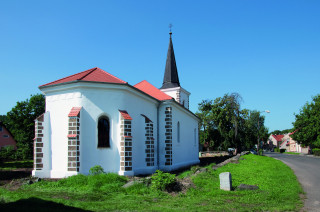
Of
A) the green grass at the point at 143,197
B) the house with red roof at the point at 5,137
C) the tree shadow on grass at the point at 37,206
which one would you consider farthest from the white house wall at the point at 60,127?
the house with red roof at the point at 5,137

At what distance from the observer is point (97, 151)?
565 inches

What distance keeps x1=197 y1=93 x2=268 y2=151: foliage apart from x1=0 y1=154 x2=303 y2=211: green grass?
2686 centimetres

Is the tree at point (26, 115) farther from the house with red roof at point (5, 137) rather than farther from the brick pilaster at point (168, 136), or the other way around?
the brick pilaster at point (168, 136)

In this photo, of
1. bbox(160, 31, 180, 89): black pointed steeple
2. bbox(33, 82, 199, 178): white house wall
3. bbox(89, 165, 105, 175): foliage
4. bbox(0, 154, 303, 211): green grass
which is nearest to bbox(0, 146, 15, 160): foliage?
bbox(160, 31, 180, 89): black pointed steeple

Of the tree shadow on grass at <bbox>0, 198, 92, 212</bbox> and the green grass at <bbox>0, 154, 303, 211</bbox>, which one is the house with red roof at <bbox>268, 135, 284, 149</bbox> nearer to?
the green grass at <bbox>0, 154, 303, 211</bbox>

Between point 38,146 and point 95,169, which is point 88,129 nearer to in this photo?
point 95,169

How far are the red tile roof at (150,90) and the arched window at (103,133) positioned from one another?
24.7 ft

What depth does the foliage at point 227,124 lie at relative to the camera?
1501 inches

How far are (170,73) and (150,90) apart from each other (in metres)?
6.51

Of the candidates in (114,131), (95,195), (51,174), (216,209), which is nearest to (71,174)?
(51,174)

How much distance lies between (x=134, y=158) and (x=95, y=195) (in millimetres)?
6365

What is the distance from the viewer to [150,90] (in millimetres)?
23594

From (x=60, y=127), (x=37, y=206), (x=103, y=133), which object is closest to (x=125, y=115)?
(x=103, y=133)

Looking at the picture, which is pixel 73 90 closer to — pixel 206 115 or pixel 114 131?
pixel 114 131
